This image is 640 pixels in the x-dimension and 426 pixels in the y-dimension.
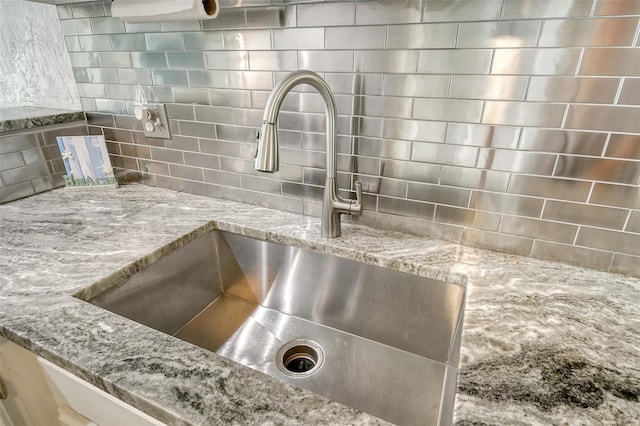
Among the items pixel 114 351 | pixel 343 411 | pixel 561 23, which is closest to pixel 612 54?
pixel 561 23

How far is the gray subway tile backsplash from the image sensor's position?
66cm

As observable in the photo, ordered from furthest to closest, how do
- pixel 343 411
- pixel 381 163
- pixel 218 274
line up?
pixel 218 274 → pixel 381 163 → pixel 343 411

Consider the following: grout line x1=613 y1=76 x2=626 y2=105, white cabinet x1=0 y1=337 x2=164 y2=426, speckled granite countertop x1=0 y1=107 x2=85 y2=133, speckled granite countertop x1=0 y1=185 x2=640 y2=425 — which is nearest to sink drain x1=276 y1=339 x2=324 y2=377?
speckled granite countertop x1=0 y1=185 x2=640 y2=425

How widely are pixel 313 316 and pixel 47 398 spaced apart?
1.91 feet

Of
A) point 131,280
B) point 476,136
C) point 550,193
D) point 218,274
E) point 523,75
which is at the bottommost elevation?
point 218,274

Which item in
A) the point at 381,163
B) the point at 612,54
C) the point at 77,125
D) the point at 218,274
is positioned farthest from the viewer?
the point at 77,125

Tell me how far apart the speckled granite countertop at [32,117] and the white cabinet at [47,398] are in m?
0.78

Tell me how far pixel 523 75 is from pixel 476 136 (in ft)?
0.47

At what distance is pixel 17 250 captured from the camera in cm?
82

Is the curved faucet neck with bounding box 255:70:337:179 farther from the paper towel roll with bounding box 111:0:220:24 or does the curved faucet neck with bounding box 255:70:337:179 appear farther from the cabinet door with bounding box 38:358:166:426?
the cabinet door with bounding box 38:358:166:426

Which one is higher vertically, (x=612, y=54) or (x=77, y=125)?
(x=612, y=54)

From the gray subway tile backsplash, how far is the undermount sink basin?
0.18 meters

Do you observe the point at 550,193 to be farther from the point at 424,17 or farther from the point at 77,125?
the point at 77,125

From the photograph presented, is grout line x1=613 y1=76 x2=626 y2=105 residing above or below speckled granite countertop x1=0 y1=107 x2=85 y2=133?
above
